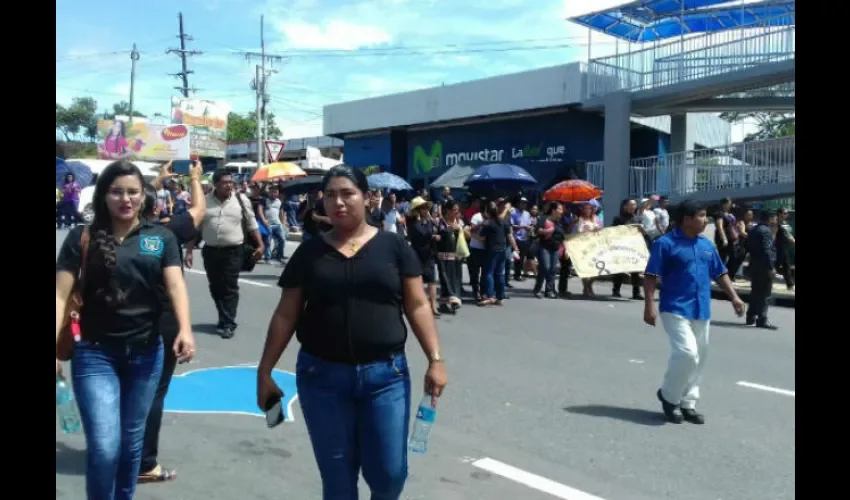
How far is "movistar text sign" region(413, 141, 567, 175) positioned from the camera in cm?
→ 2405

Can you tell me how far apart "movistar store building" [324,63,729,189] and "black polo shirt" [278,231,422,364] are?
765 inches

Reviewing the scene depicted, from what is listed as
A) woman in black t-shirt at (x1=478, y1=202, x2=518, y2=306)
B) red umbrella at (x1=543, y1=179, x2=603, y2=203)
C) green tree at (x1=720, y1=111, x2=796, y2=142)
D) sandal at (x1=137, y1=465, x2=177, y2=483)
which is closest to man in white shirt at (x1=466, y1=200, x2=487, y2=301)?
woman in black t-shirt at (x1=478, y1=202, x2=518, y2=306)

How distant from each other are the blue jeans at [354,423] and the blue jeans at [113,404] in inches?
36.2

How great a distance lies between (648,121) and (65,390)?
70.6ft

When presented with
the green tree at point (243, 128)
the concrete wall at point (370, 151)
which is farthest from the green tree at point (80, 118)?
the concrete wall at point (370, 151)

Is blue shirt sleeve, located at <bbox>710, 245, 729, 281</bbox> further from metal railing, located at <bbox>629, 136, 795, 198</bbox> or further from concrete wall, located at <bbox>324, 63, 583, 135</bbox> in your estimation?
concrete wall, located at <bbox>324, 63, 583, 135</bbox>

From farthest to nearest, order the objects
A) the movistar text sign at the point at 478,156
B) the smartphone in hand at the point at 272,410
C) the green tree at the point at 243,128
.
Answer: the green tree at the point at 243,128 < the movistar text sign at the point at 478,156 < the smartphone in hand at the point at 272,410

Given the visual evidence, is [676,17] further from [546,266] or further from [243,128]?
[243,128]

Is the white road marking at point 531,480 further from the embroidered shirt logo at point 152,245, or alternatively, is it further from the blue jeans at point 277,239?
the blue jeans at point 277,239

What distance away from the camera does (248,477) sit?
16.3 ft

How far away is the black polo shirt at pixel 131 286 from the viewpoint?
3.78 m

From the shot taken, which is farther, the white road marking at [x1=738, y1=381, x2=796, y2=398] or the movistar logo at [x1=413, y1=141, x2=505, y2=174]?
the movistar logo at [x1=413, y1=141, x2=505, y2=174]
